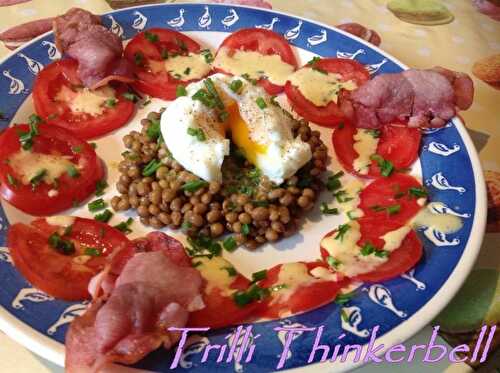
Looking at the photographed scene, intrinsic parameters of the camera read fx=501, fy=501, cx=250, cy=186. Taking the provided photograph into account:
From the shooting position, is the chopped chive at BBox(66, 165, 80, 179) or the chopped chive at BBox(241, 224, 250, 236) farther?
the chopped chive at BBox(66, 165, 80, 179)

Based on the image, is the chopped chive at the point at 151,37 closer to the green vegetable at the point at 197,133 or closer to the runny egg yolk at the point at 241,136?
the runny egg yolk at the point at 241,136

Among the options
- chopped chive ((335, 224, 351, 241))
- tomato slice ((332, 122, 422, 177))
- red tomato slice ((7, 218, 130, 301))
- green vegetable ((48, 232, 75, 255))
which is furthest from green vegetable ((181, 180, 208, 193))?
tomato slice ((332, 122, 422, 177))

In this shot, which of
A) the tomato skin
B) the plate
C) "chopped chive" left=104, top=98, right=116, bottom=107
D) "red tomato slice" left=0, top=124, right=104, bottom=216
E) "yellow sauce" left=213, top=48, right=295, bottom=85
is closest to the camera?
the plate

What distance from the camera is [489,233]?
Answer: 129 inches

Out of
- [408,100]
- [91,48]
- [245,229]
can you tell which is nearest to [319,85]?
[408,100]

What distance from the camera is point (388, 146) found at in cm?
357

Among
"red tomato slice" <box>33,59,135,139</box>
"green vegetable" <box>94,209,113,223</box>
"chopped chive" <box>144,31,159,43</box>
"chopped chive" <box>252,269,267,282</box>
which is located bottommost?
"green vegetable" <box>94,209,113,223</box>

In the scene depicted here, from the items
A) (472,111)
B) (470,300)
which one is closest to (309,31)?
(472,111)

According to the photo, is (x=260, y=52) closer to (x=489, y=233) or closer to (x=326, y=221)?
(x=326, y=221)

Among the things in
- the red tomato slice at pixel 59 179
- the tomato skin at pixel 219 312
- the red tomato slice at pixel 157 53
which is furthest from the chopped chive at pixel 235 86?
the tomato skin at pixel 219 312

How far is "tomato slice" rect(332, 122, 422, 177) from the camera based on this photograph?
3.43 m

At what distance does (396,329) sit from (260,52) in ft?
8.52

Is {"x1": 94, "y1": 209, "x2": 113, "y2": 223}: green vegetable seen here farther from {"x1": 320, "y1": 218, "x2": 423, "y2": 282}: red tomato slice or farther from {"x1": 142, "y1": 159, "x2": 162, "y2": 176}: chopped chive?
{"x1": 320, "y1": 218, "x2": 423, "y2": 282}: red tomato slice

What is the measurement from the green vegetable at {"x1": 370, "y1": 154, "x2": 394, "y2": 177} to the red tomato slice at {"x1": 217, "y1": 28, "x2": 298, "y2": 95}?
1.19 metres
